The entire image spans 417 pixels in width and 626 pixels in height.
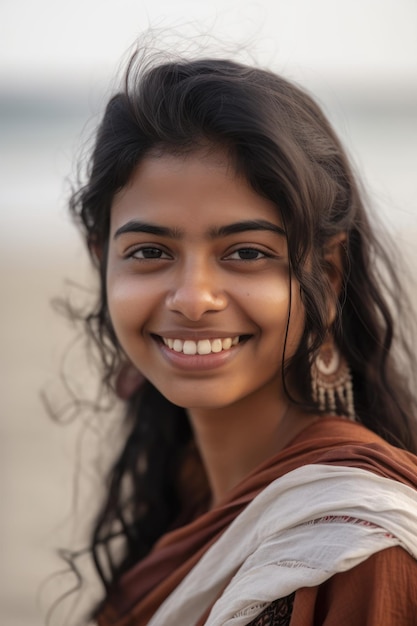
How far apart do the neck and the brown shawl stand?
0.31 ft

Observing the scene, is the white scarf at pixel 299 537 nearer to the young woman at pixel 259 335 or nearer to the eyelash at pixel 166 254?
the young woman at pixel 259 335

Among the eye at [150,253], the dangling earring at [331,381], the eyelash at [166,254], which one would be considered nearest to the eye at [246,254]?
the eyelash at [166,254]

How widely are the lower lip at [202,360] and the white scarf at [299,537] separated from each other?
0.27 meters

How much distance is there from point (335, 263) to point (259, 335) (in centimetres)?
29

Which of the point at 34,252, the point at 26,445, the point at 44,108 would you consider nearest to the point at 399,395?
the point at 26,445

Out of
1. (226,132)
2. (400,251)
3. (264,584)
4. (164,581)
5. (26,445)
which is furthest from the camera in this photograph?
(26,445)

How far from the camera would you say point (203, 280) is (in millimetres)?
1848

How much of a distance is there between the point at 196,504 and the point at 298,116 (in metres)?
1.26

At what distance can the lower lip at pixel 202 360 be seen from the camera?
1922 mm

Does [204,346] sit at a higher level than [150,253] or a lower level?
lower

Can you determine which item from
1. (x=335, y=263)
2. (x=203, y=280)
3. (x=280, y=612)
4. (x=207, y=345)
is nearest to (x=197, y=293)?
(x=203, y=280)

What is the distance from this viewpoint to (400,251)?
2.61 m

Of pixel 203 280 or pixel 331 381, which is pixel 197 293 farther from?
pixel 331 381

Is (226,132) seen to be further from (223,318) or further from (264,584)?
(264,584)
